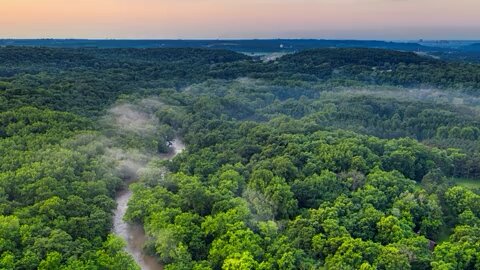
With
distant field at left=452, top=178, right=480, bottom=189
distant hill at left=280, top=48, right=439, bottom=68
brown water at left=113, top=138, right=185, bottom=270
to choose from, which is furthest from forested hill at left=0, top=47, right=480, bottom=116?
distant field at left=452, top=178, right=480, bottom=189

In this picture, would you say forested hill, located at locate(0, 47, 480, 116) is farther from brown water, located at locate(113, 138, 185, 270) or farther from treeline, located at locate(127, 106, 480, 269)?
treeline, located at locate(127, 106, 480, 269)

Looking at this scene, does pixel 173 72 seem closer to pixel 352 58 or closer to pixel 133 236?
pixel 352 58

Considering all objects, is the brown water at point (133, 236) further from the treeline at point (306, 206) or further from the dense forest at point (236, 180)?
the treeline at point (306, 206)

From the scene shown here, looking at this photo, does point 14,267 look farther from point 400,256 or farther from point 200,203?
point 400,256

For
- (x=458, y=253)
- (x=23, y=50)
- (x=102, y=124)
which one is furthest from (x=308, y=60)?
(x=458, y=253)

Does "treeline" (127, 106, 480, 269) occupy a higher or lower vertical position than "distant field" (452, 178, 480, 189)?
higher

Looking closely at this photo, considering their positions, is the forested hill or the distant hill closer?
the forested hill

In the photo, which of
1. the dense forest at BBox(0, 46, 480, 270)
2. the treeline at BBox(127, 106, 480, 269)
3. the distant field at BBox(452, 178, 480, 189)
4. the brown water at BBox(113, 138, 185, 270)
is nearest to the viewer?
the dense forest at BBox(0, 46, 480, 270)

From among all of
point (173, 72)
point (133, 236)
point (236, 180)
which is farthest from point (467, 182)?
point (173, 72)
